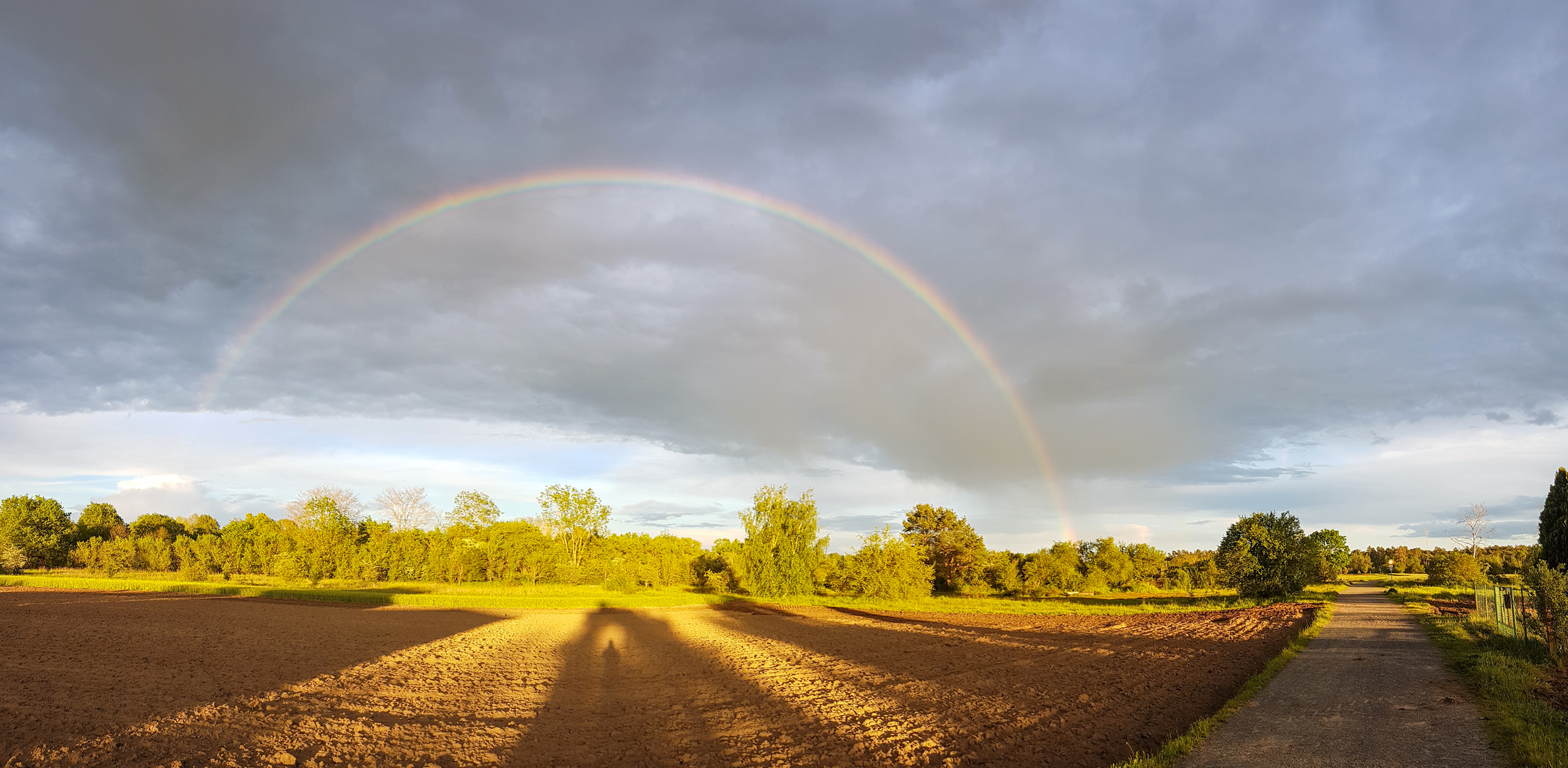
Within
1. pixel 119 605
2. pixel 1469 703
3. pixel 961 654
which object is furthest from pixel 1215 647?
pixel 119 605

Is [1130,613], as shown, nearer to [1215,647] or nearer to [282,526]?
[1215,647]

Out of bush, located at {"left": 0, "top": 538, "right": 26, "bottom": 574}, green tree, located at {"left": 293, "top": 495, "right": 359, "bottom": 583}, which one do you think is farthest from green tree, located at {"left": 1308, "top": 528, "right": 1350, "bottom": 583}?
bush, located at {"left": 0, "top": 538, "right": 26, "bottom": 574}

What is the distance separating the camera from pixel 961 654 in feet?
78.6

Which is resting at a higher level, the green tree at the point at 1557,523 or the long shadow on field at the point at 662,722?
the green tree at the point at 1557,523

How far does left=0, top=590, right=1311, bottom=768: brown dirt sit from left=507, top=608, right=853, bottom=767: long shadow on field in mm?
71

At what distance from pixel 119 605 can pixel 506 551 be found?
4528 centimetres

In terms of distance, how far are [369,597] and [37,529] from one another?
274 feet

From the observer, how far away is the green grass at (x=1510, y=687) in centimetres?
1013

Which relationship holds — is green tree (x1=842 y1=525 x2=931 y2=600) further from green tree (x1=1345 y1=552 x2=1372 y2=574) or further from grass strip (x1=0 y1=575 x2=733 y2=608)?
green tree (x1=1345 y1=552 x2=1372 y2=574)

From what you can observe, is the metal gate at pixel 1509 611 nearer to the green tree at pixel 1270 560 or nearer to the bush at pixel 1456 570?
the green tree at pixel 1270 560

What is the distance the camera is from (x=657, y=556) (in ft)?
319

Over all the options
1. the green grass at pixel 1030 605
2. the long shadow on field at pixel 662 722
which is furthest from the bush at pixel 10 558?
the long shadow on field at pixel 662 722

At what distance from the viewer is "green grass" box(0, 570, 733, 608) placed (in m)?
56.6

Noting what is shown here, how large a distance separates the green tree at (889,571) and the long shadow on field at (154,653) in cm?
3456
